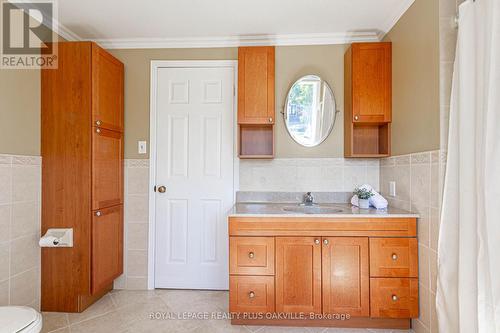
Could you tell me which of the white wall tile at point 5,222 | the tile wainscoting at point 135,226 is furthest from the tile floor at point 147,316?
the white wall tile at point 5,222

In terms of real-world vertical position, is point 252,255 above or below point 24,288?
above

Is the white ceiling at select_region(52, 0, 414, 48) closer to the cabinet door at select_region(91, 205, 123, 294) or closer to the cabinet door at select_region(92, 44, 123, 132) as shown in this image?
the cabinet door at select_region(92, 44, 123, 132)

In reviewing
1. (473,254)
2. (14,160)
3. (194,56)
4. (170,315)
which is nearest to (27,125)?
(14,160)

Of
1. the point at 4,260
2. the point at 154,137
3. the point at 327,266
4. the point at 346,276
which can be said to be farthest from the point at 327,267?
the point at 4,260

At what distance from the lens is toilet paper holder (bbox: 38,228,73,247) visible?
2029 millimetres

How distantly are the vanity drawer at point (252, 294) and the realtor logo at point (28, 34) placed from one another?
215 centimetres

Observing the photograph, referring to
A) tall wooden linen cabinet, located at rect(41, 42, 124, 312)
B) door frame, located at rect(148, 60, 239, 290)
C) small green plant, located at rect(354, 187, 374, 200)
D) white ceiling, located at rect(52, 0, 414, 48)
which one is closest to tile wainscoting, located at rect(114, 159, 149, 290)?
door frame, located at rect(148, 60, 239, 290)

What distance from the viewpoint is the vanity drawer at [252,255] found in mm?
1917

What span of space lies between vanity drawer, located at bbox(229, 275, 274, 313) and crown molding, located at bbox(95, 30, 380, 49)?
1998 mm

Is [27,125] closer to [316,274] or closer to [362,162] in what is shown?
[316,274]

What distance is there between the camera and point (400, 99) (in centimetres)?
210

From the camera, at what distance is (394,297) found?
6.09 feet

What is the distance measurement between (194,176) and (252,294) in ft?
3.83

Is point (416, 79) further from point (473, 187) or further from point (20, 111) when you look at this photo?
point (20, 111)
